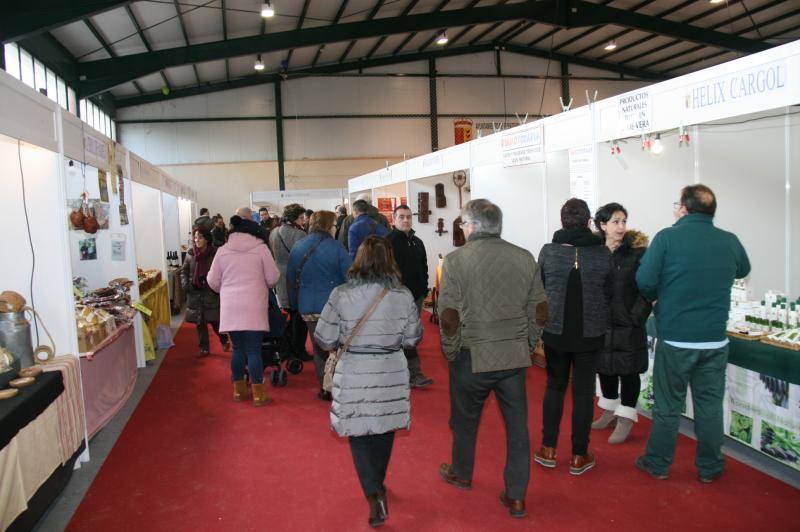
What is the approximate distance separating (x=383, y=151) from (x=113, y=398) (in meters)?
12.1

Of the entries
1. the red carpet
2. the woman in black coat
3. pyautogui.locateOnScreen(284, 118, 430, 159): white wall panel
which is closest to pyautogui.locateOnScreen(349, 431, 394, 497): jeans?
the red carpet

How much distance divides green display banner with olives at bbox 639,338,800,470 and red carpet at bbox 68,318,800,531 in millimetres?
164

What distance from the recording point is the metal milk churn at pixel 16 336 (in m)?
2.73

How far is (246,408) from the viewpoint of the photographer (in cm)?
405

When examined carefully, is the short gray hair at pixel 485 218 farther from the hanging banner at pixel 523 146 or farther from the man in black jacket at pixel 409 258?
the hanging banner at pixel 523 146

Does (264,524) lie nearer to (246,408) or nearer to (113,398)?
(246,408)

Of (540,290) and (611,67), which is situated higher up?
(611,67)

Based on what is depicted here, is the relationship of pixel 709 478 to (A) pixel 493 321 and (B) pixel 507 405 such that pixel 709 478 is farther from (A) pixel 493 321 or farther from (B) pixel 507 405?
(A) pixel 493 321

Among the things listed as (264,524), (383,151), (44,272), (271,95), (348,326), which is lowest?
(264,524)

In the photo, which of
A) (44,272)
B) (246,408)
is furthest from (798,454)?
(44,272)

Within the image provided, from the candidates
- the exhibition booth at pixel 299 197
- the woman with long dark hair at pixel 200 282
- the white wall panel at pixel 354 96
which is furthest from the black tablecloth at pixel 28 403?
the white wall panel at pixel 354 96

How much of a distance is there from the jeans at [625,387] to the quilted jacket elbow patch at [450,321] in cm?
128

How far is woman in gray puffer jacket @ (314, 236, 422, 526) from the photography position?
2.29m

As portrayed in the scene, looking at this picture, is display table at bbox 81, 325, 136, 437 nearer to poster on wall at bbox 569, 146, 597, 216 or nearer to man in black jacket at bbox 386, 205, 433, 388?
man in black jacket at bbox 386, 205, 433, 388
